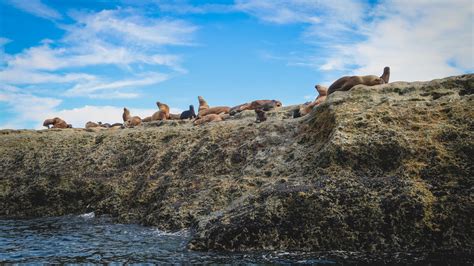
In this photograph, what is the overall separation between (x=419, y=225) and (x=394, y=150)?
1769 millimetres

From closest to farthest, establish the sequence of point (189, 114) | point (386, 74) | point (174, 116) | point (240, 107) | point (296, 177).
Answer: point (296, 177) < point (386, 74) < point (240, 107) < point (189, 114) < point (174, 116)

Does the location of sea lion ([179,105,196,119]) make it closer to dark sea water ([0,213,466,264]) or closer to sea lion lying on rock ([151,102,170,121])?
sea lion lying on rock ([151,102,170,121])

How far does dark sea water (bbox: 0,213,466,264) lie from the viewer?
6.40m

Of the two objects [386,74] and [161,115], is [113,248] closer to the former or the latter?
[386,74]

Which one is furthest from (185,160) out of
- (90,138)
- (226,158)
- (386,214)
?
(386,214)

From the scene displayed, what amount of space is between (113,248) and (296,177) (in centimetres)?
382

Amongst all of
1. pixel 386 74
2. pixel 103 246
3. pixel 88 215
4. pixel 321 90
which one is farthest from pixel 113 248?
pixel 386 74

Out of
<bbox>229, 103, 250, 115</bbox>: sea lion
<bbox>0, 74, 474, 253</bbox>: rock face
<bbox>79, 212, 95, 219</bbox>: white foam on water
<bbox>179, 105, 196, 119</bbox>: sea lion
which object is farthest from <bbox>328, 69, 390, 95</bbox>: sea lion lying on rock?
<bbox>179, 105, 196, 119</bbox>: sea lion

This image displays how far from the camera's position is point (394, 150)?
813 cm

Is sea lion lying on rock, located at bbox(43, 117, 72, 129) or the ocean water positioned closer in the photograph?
the ocean water

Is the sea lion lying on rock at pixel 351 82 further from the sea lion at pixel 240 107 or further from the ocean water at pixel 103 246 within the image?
the ocean water at pixel 103 246

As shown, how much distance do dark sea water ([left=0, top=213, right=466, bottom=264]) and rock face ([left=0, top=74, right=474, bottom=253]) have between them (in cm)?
43

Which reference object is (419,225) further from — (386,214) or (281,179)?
(281,179)

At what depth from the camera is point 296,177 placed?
8398 mm
